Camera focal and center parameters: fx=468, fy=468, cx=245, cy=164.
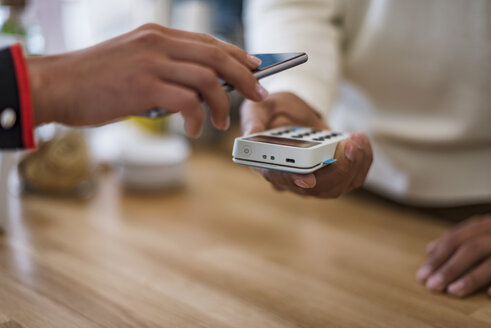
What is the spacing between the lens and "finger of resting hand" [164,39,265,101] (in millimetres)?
345

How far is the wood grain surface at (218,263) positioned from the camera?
0.44 m

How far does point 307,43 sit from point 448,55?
194 millimetres

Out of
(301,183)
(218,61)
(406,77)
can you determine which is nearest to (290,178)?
(301,183)

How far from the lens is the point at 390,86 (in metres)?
0.70

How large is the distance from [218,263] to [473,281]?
0.92 ft

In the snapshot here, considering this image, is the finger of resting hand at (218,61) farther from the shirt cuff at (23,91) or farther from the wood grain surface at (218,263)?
the wood grain surface at (218,263)

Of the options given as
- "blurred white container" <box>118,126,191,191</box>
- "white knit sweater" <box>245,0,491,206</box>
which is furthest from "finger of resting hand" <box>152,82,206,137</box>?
"blurred white container" <box>118,126,191,191</box>

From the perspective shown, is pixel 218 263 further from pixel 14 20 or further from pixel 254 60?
pixel 14 20

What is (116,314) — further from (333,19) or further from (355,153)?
(333,19)

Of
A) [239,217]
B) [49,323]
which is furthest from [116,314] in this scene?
[239,217]

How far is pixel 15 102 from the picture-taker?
33cm

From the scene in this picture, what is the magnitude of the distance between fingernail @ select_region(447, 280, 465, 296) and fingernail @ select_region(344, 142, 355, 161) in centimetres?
19

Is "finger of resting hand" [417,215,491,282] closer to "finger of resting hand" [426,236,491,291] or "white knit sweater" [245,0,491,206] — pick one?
"finger of resting hand" [426,236,491,291]

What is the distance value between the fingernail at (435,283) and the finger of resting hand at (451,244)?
14 millimetres
